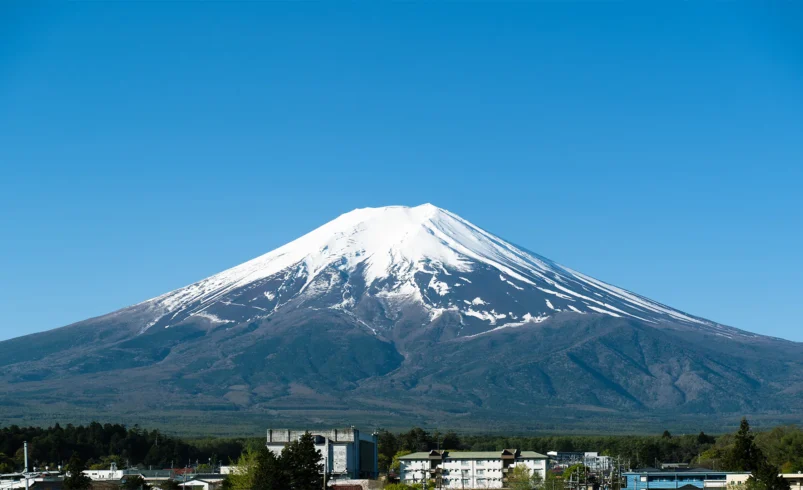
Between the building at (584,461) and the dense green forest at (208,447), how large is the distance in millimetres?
2871

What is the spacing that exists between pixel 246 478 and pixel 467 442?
81513mm

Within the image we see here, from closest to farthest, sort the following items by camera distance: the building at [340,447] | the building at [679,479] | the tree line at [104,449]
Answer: the building at [679,479] < the building at [340,447] < the tree line at [104,449]

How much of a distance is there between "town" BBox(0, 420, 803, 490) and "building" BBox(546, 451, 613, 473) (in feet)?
0.68

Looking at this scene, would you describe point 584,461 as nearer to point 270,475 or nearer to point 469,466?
point 469,466

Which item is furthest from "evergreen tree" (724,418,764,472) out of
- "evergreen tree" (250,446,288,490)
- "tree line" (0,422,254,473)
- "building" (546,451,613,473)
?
"tree line" (0,422,254,473)

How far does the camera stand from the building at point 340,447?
4218 inches

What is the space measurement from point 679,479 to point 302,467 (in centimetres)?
2859

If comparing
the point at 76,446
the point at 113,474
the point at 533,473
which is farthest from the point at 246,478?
the point at 76,446

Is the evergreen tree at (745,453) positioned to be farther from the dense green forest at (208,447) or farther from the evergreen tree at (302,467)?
the evergreen tree at (302,467)

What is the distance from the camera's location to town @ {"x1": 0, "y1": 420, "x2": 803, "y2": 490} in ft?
263

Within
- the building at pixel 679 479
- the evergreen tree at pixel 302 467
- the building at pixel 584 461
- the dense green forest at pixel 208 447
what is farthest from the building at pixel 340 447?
the evergreen tree at pixel 302 467

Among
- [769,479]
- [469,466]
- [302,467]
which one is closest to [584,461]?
[469,466]

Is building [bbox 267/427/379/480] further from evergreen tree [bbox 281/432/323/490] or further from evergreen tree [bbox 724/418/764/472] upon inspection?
evergreen tree [bbox 724/418/764/472]

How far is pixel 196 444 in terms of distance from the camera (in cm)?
14638
